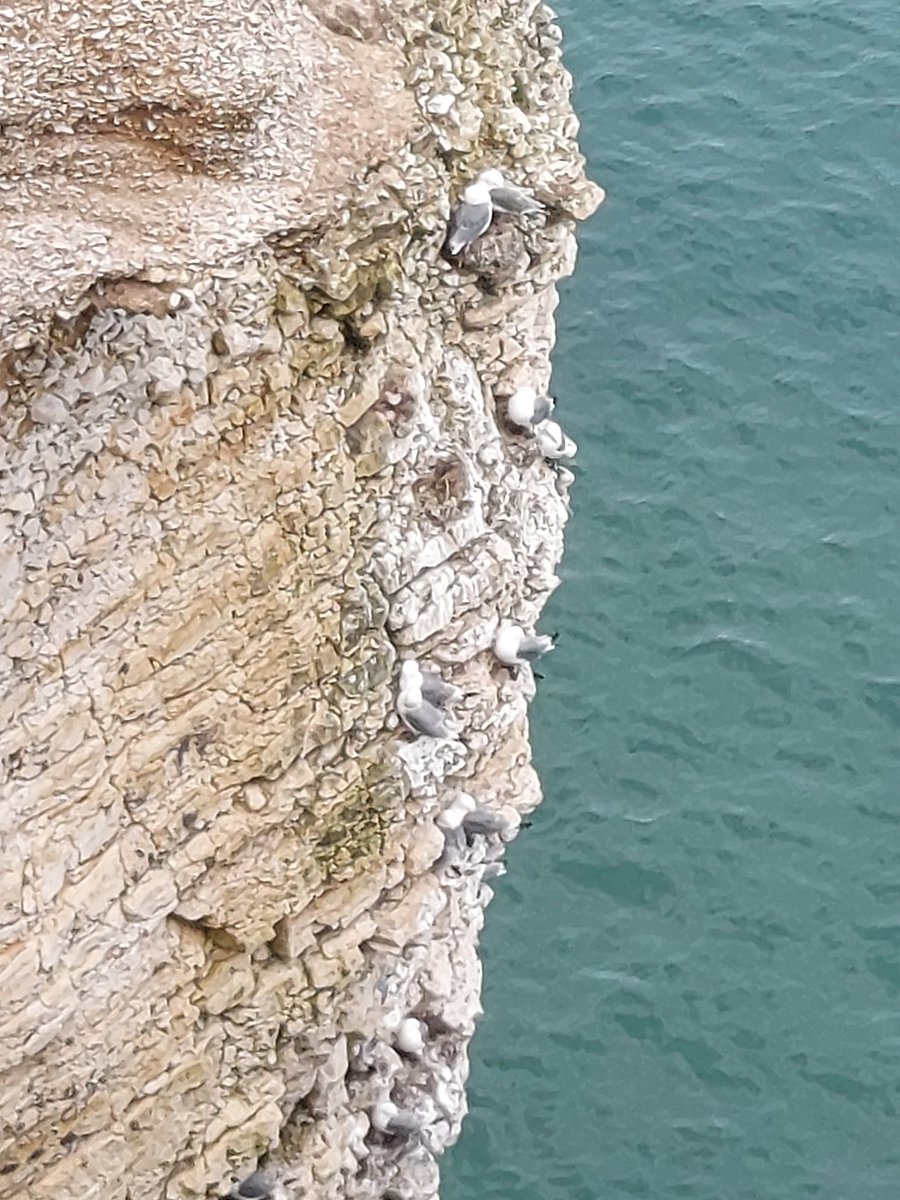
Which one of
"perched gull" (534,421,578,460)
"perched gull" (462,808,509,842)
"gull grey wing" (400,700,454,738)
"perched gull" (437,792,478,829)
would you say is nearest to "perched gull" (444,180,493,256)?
"perched gull" (534,421,578,460)

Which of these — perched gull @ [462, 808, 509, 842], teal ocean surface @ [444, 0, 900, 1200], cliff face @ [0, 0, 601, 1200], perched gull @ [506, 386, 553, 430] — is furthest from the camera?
teal ocean surface @ [444, 0, 900, 1200]

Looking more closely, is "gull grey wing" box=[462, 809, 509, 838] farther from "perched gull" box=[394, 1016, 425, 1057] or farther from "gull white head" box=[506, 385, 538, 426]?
"gull white head" box=[506, 385, 538, 426]

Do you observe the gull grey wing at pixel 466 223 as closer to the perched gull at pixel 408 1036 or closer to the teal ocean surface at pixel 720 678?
the perched gull at pixel 408 1036

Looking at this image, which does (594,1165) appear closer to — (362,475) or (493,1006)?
(493,1006)

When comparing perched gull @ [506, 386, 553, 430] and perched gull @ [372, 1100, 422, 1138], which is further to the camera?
perched gull @ [506, 386, 553, 430]

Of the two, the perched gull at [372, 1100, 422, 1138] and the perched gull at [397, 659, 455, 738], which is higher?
the perched gull at [397, 659, 455, 738]

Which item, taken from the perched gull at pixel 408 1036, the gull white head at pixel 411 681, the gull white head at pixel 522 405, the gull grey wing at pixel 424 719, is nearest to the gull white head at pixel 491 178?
the gull white head at pixel 522 405

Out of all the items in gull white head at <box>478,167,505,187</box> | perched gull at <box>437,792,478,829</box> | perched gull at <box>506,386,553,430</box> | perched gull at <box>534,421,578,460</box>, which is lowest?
perched gull at <box>437,792,478,829</box>
